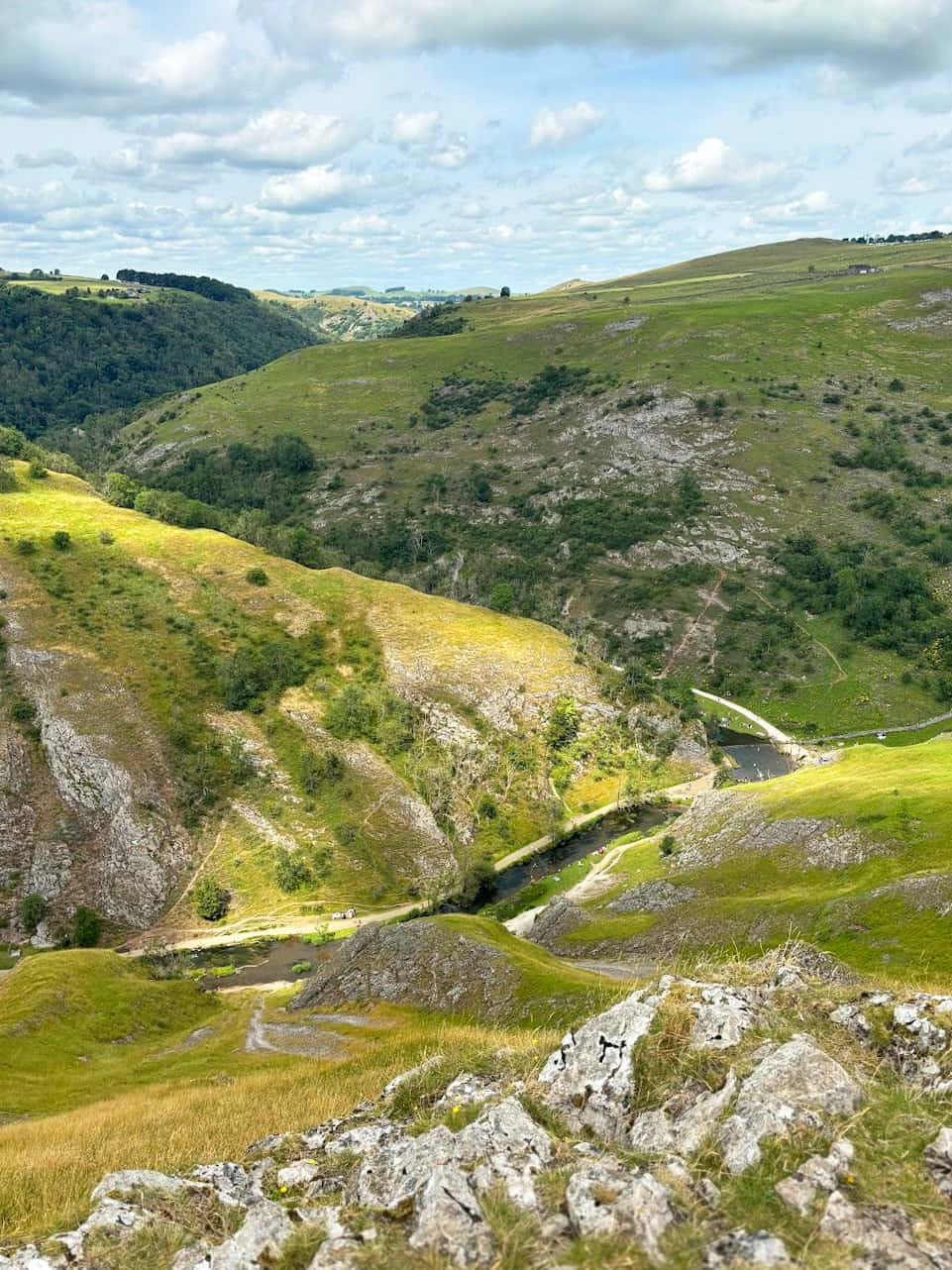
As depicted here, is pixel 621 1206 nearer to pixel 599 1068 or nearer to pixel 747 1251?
pixel 747 1251

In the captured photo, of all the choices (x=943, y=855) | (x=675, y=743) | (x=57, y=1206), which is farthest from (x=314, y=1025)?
(x=675, y=743)

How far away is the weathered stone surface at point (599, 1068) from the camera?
58.4 feet

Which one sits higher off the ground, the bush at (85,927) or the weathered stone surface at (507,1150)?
the weathered stone surface at (507,1150)

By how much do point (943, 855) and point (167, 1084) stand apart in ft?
192

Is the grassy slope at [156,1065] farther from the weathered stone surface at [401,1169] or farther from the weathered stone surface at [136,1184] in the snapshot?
the weathered stone surface at [401,1169]

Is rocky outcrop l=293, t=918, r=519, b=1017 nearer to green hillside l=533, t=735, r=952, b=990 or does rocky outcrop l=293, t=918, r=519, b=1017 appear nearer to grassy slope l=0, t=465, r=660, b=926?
green hillside l=533, t=735, r=952, b=990

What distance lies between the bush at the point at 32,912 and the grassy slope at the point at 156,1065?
3078 cm

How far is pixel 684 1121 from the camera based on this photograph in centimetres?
1639

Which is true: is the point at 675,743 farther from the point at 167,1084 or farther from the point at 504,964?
the point at 167,1084

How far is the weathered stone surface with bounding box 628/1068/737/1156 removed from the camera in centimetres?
1561

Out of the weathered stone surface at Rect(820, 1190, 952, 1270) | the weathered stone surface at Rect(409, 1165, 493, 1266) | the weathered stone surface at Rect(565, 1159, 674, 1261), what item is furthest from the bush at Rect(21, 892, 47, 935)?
the weathered stone surface at Rect(820, 1190, 952, 1270)

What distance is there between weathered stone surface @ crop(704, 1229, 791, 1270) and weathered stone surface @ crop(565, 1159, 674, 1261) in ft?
2.88

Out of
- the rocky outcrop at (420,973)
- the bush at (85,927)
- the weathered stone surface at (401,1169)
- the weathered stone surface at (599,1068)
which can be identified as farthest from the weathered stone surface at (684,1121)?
the bush at (85,927)

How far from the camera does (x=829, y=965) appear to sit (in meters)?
37.0
